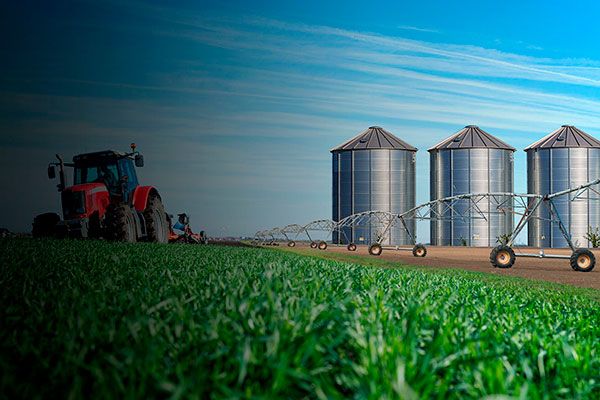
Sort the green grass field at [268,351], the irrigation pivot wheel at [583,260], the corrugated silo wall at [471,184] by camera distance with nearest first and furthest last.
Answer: the green grass field at [268,351]
the irrigation pivot wheel at [583,260]
the corrugated silo wall at [471,184]

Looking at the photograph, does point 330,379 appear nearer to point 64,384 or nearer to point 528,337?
point 64,384

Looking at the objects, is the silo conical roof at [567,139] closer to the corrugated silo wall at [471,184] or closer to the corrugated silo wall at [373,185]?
the corrugated silo wall at [471,184]

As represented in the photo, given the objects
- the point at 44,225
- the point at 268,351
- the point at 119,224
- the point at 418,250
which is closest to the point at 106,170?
the point at 119,224

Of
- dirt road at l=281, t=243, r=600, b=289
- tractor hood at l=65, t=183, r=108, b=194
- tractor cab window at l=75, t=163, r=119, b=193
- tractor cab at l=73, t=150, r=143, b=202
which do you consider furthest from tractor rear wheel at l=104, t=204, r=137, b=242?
dirt road at l=281, t=243, r=600, b=289

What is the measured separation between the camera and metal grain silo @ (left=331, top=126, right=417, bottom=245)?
209 feet

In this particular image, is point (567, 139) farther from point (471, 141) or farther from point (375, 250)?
point (375, 250)

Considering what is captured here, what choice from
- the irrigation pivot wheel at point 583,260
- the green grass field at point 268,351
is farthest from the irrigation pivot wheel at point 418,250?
the green grass field at point 268,351

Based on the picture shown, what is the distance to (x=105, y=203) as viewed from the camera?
64.8 feet

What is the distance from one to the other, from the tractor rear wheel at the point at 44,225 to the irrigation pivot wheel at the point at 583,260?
60.0 feet

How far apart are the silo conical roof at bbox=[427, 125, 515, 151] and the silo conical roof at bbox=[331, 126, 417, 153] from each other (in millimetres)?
3506

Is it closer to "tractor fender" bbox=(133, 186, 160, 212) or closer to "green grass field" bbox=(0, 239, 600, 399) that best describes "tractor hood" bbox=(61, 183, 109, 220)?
"tractor fender" bbox=(133, 186, 160, 212)

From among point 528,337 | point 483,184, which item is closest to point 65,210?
point 528,337

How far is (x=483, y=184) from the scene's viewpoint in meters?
65.3

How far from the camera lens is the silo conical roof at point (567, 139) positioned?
66000 mm
